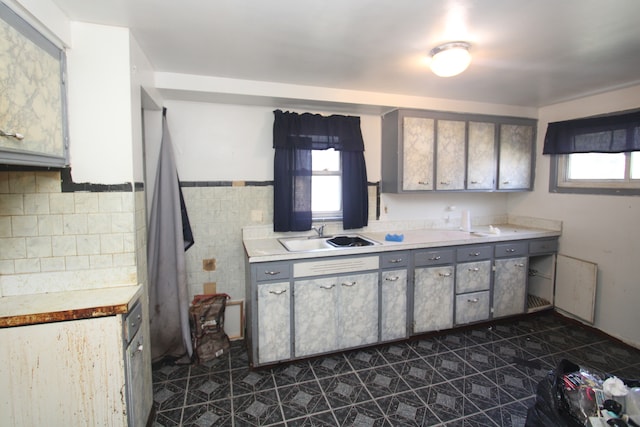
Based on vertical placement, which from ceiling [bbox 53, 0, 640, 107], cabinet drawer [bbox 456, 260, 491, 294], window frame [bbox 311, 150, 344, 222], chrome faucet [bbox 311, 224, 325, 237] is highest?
ceiling [bbox 53, 0, 640, 107]

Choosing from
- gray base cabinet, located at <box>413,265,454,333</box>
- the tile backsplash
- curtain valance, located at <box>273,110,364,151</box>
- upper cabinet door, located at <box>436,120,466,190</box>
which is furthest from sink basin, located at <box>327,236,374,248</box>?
the tile backsplash

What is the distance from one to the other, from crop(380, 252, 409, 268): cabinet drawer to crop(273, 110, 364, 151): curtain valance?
1089mm

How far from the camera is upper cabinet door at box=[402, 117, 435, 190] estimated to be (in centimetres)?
298

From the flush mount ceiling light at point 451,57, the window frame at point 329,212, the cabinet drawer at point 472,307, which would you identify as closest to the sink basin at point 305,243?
the window frame at point 329,212

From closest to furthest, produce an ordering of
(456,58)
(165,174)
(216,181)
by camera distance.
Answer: (456,58) → (165,174) → (216,181)

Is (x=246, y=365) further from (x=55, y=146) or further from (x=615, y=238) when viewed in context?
(x=615, y=238)

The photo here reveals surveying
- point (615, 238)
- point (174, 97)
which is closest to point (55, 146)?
point (174, 97)

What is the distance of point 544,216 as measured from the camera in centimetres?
349

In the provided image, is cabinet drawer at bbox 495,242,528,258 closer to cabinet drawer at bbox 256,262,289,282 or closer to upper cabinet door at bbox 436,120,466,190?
upper cabinet door at bbox 436,120,466,190

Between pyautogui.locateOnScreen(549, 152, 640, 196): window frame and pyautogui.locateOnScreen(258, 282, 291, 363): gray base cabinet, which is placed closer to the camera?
pyautogui.locateOnScreen(258, 282, 291, 363): gray base cabinet

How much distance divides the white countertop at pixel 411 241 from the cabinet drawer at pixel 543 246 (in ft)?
0.22

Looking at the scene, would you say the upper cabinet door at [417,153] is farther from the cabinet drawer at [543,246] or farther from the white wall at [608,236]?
the white wall at [608,236]

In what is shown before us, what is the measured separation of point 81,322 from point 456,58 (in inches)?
97.0

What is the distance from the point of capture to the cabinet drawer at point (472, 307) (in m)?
2.94
